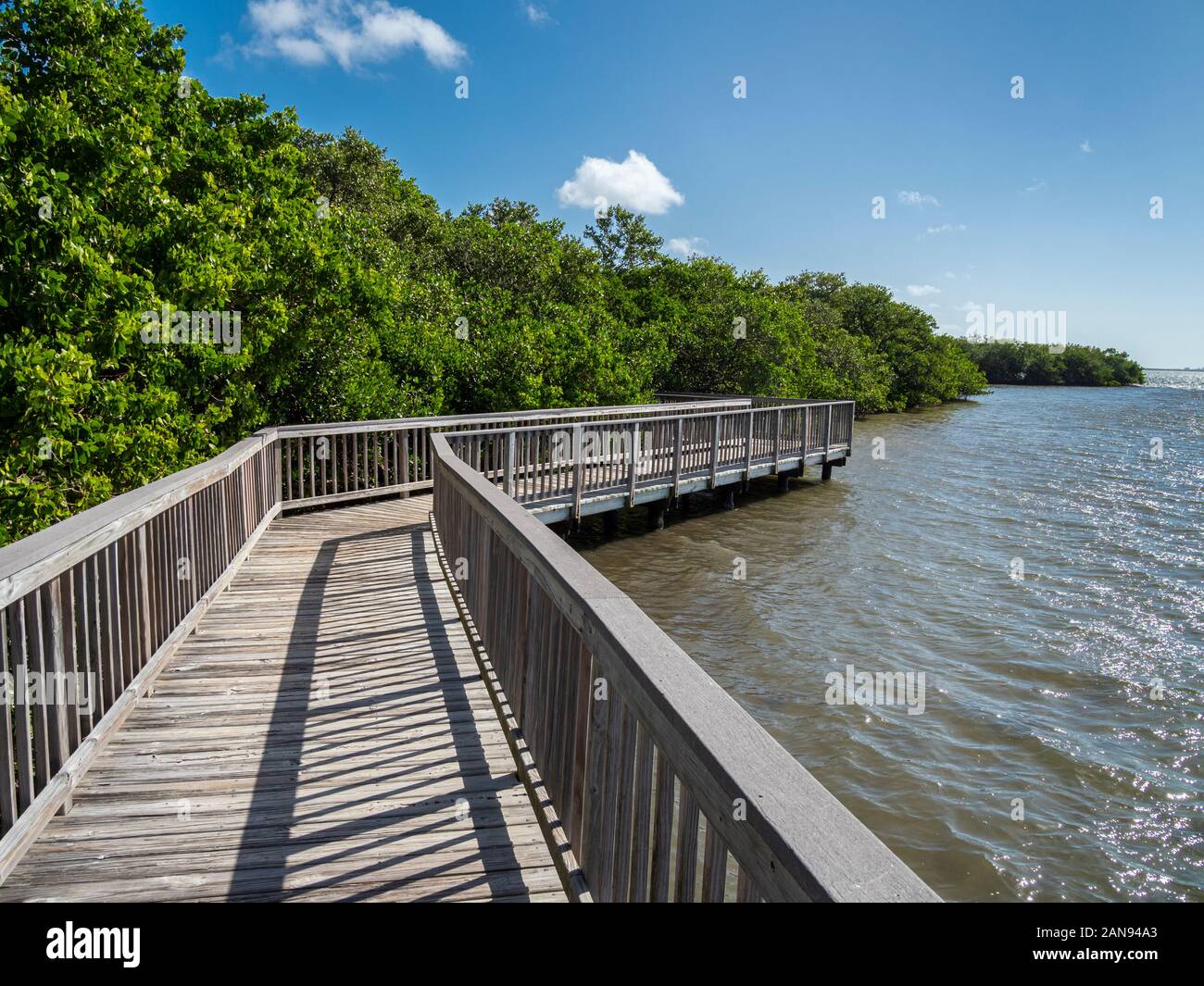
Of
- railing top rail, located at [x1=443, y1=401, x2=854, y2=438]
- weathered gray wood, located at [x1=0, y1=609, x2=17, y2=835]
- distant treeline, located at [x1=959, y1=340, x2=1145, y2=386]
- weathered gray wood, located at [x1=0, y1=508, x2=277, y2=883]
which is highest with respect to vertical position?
distant treeline, located at [x1=959, y1=340, x2=1145, y2=386]

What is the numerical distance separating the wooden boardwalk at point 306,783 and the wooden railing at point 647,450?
5107 mm

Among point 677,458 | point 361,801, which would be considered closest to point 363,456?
point 677,458

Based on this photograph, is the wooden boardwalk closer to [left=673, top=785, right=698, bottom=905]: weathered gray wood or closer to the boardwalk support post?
[left=673, top=785, right=698, bottom=905]: weathered gray wood

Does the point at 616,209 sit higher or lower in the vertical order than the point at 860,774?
higher

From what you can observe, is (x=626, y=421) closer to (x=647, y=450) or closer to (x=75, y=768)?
(x=647, y=450)

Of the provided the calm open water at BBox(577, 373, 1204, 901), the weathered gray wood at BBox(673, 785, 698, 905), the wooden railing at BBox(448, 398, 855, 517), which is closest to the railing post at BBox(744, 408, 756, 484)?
the wooden railing at BBox(448, 398, 855, 517)

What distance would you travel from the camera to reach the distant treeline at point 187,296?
856 centimetres

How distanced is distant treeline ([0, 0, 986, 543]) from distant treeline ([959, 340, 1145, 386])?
122853 mm

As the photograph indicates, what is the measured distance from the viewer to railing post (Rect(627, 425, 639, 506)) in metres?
14.3

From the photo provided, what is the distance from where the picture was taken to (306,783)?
381 centimetres
